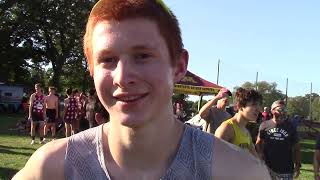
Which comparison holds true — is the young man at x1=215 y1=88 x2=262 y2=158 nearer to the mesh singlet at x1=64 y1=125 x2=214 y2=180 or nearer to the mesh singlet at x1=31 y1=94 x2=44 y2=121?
the mesh singlet at x1=64 y1=125 x2=214 y2=180

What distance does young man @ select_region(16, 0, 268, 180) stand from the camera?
1.61 metres

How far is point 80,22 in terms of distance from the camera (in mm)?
51469

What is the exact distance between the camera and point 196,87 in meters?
21.1

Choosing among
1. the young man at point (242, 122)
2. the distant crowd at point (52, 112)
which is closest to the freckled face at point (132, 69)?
the young man at point (242, 122)

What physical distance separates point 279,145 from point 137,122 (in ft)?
23.0

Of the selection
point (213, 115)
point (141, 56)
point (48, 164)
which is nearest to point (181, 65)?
point (141, 56)

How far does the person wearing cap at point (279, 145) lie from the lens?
821cm

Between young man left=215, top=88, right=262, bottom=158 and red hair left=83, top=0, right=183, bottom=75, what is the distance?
471cm

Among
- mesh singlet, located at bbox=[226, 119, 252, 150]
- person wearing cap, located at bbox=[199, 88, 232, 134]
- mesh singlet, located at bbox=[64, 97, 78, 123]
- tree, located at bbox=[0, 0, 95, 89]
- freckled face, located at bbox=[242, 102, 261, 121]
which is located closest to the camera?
mesh singlet, located at bbox=[226, 119, 252, 150]

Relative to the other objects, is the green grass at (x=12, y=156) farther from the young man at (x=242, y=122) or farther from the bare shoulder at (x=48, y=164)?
the bare shoulder at (x=48, y=164)

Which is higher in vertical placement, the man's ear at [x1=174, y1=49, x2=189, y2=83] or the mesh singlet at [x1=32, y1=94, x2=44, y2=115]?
the man's ear at [x1=174, y1=49, x2=189, y2=83]

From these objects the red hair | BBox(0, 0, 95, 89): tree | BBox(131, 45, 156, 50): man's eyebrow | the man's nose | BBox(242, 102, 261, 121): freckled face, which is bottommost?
BBox(242, 102, 261, 121): freckled face

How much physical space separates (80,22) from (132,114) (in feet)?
167

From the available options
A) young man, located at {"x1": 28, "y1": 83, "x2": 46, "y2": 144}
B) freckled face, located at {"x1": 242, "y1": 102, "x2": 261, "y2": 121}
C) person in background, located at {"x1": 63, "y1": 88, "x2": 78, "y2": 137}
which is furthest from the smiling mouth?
person in background, located at {"x1": 63, "y1": 88, "x2": 78, "y2": 137}
